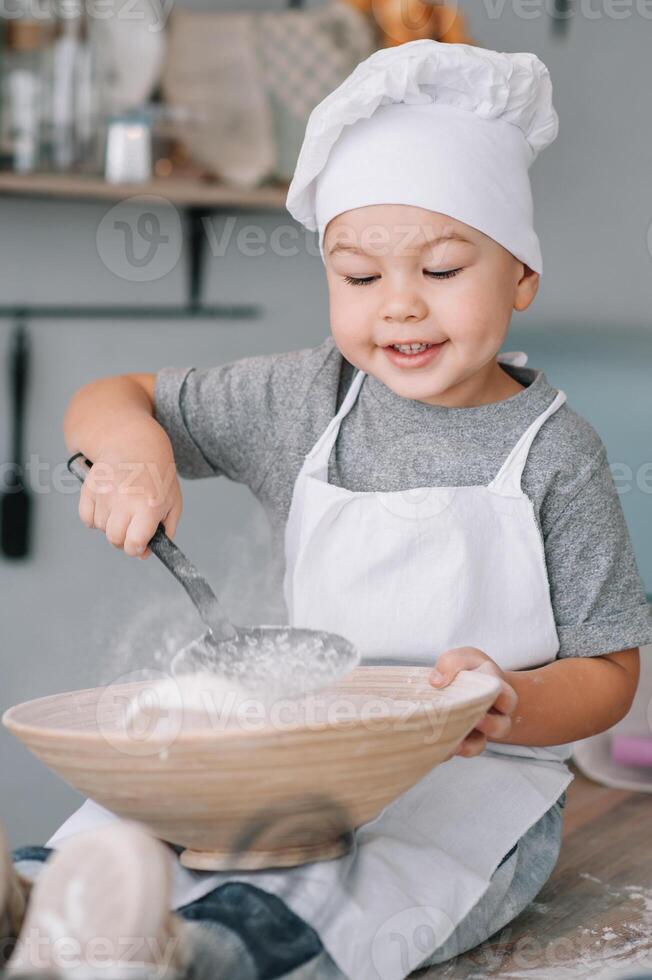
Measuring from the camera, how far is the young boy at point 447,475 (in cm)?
95

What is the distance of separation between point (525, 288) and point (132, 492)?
398 mm

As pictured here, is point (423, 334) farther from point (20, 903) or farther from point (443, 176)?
point (20, 903)

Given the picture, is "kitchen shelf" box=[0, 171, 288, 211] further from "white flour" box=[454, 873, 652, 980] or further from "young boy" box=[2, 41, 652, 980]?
"white flour" box=[454, 873, 652, 980]

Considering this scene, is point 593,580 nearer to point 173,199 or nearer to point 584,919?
point 584,919

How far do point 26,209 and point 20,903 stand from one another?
126cm

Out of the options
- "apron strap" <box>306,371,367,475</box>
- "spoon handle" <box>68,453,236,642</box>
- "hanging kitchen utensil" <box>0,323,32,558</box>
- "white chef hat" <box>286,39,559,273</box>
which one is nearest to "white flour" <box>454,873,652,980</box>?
"spoon handle" <box>68,453,236,642</box>

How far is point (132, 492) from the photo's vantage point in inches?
36.2

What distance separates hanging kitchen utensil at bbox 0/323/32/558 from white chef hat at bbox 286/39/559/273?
2.56 feet

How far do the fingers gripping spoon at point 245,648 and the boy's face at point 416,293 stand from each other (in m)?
0.24

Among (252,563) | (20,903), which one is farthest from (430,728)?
(252,563)

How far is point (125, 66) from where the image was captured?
1.69 m

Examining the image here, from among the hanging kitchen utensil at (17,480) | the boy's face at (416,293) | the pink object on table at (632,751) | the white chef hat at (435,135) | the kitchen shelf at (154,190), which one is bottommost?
the pink object on table at (632,751)

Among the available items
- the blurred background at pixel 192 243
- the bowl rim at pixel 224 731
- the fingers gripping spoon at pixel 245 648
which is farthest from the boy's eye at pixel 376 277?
the blurred background at pixel 192 243

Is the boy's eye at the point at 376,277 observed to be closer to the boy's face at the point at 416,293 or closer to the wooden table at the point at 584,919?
the boy's face at the point at 416,293
